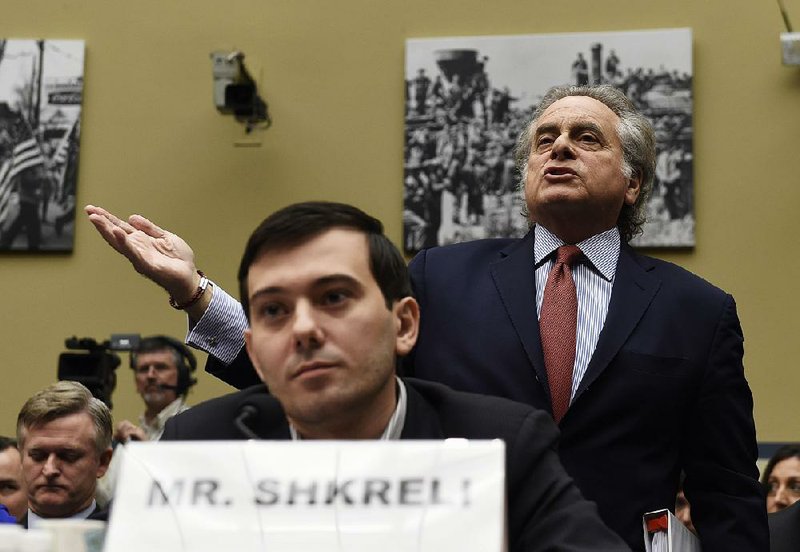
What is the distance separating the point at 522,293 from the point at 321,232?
0.91 metres

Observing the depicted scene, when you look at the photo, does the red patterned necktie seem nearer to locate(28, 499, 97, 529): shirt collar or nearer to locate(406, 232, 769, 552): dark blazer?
locate(406, 232, 769, 552): dark blazer

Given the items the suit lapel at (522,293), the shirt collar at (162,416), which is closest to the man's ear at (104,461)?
the shirt collar at (162,416)

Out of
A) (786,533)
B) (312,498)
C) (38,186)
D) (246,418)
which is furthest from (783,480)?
(38,186)

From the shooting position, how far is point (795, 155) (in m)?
7.04

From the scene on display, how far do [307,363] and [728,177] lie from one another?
5.68 metres

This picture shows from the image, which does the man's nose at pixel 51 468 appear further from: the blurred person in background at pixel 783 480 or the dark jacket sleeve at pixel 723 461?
the blurred person in background at pixel 783 480

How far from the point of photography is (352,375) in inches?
70.9

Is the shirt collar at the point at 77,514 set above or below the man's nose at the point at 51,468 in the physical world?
below

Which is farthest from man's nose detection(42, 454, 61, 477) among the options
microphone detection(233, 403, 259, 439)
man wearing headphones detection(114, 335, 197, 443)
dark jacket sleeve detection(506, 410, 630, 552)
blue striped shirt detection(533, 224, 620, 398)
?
dark jacket sleeve detection(506, 410, 630, 552)

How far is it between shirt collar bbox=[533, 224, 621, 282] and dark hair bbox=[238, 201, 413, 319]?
0.84m

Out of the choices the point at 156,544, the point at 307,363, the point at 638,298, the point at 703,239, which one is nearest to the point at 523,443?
the point at 307,363

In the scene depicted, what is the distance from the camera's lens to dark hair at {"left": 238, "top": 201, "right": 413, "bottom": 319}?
6.09ft

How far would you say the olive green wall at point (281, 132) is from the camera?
7.07 metres

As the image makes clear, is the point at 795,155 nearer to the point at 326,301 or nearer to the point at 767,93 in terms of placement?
the point at 767,93
